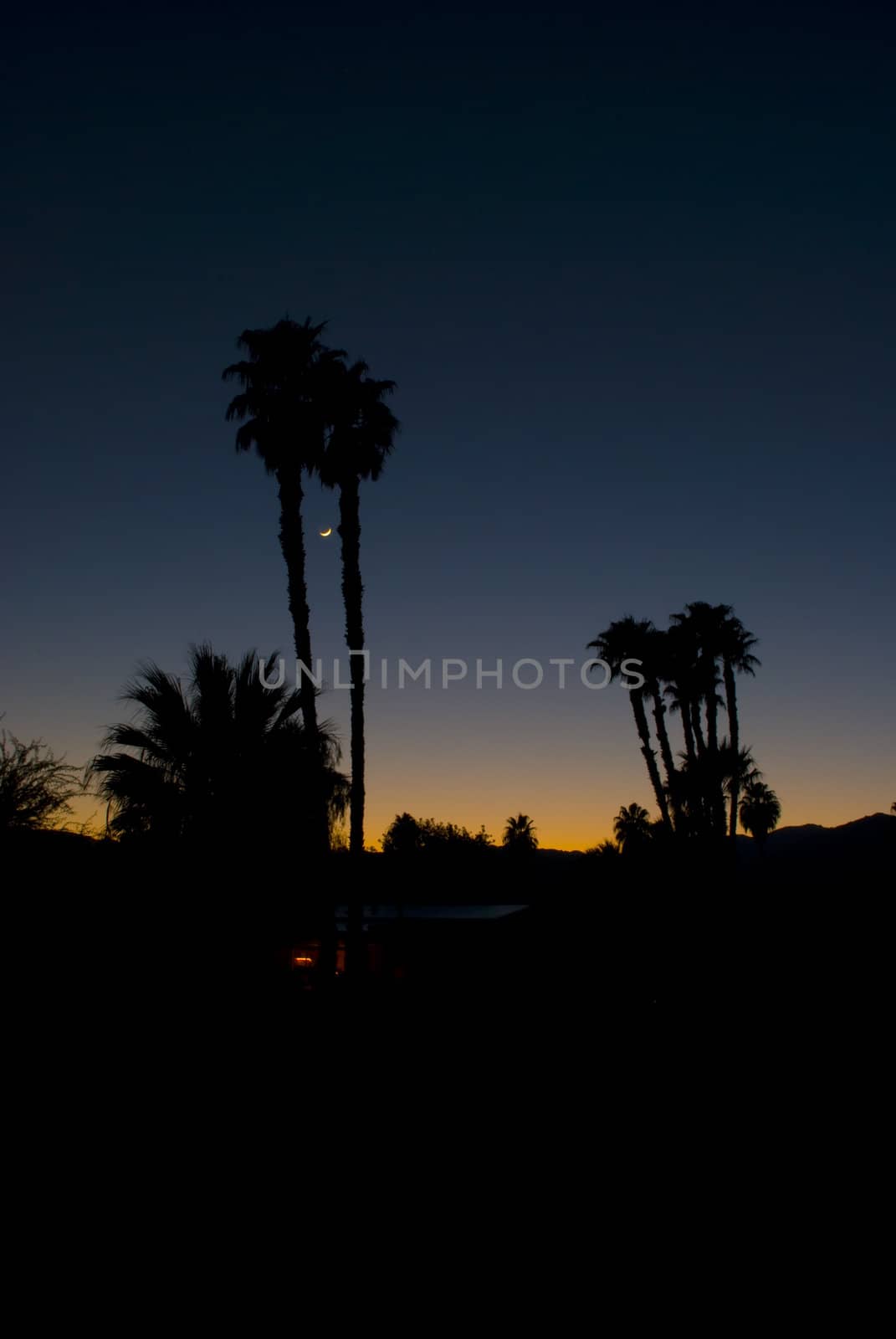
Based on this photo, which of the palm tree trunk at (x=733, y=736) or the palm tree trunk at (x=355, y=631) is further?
the palm tree trunk at (x=733, y=736)

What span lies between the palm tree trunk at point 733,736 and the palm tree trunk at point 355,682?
20142mm

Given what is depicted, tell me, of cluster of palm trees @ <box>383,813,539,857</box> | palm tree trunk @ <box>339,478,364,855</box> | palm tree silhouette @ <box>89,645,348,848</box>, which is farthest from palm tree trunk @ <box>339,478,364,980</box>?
cluster of palm trees @ <box>383,813,539,857</box>

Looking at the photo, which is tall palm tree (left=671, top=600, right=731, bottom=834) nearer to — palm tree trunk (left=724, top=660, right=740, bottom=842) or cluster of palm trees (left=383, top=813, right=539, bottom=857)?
palm tree trunk (left=724, top=660, right=740, bottom=842)

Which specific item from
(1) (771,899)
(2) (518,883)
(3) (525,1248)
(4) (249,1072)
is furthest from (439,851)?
(3) (525,1248)

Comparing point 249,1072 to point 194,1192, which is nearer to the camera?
point 194,1192

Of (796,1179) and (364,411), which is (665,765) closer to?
(364,411)

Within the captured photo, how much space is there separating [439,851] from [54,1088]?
6597cm

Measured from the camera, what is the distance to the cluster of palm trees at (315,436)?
20141 millimetres

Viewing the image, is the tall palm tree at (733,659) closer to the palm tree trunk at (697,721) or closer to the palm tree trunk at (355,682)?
the palm tree trunk at (697,721)

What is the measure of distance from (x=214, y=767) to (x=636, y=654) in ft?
94.2

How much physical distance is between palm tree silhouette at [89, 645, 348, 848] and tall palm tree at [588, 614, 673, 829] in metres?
26.5

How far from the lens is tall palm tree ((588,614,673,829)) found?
3762 cm

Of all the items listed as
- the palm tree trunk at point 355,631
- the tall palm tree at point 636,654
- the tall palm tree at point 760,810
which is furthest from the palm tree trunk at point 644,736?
the tall palm tree at point 760,810

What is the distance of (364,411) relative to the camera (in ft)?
70.9
